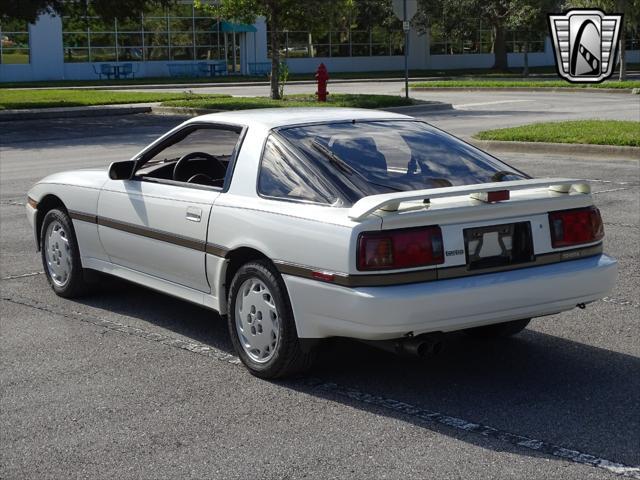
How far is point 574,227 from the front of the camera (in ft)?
19.7

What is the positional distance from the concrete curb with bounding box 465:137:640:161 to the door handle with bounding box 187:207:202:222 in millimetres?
12173

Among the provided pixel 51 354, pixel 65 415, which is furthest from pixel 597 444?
pixel 51 354

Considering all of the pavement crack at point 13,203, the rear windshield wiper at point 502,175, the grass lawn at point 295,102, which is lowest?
the pavement crack at point 13,203

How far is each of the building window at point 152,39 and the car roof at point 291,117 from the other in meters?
48.5

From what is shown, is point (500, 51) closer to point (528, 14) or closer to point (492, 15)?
point (492, 15)

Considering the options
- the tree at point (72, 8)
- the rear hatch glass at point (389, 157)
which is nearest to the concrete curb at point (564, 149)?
the rear hatch glass at point (389, 157)

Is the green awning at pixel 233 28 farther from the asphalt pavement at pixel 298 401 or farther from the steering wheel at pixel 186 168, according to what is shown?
the steering wheel at pixel 186 168

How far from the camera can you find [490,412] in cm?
550

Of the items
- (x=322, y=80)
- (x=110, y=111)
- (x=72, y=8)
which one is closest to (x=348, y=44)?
(x=322, y=80)

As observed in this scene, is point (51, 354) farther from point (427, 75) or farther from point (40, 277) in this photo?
point (427, 75)

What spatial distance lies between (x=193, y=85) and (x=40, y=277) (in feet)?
122

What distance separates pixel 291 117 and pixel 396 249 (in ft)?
5.22

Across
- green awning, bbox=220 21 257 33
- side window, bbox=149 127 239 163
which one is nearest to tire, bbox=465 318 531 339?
side window, bbox=149 127 239 163

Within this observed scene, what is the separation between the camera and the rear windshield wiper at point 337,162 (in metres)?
5.98
